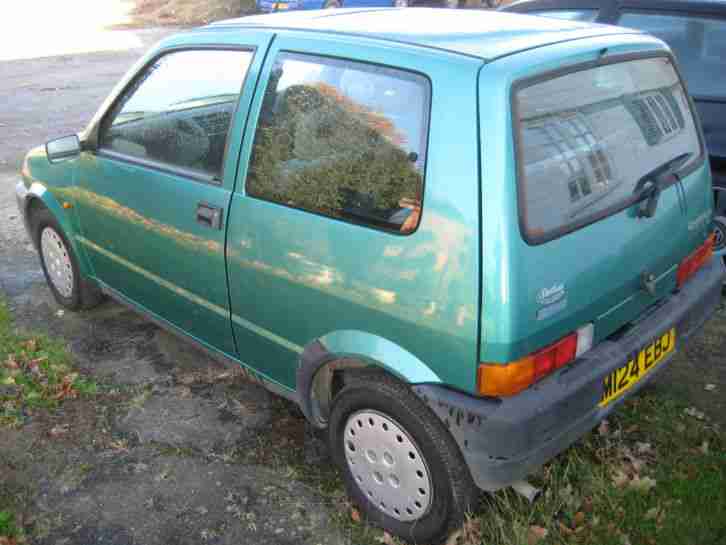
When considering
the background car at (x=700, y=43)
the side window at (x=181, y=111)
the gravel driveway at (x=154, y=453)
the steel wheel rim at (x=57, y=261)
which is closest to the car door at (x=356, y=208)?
the side window at (x=181, y=111)

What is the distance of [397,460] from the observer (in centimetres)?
255

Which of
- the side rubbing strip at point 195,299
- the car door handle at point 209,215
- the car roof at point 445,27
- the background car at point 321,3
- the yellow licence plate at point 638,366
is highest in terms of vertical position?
the car roof at point 445,27

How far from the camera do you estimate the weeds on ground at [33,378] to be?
3570 mm

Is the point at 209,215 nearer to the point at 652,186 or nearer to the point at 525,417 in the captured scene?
the point at 525,417

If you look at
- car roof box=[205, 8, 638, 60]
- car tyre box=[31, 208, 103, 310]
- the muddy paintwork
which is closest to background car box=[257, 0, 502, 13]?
car tyre box=[31, 208, 103, 310]

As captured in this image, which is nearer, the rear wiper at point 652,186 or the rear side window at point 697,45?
the rear wiper at point 652,186

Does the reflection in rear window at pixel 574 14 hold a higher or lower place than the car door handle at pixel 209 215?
higher

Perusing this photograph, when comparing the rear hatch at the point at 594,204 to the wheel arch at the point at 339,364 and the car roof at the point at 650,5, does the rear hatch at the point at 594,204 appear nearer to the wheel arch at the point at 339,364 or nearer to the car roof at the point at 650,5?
the wheel arch at the point at 339,364

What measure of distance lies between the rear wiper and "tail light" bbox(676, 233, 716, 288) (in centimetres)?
38

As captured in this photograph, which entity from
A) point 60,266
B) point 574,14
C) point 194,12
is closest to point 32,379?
point 60,266

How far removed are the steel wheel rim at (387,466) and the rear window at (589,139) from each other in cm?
86

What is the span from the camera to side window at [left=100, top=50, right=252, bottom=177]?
303 centimetres

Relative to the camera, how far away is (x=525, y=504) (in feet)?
9.05

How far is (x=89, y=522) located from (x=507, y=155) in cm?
211
